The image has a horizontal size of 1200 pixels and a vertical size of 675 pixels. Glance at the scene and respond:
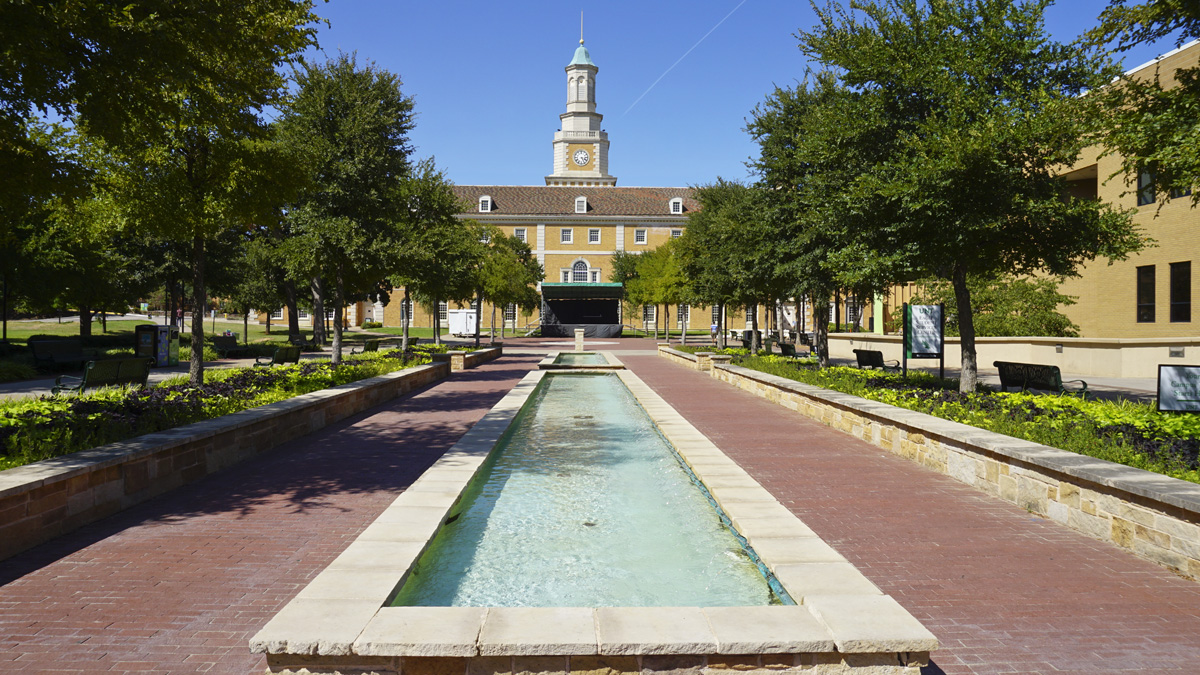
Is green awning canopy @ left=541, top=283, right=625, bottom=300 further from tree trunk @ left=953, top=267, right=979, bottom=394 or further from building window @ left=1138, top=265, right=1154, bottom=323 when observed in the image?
tree trunk @ left=953, top=267, right=979, bottom=394

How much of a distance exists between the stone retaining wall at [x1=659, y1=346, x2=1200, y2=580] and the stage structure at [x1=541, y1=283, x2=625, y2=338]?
49502 mm

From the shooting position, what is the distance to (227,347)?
29391mm

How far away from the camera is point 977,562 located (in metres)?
5.17

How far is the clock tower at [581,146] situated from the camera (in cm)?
9212

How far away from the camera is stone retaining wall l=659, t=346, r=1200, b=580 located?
507 centimetres

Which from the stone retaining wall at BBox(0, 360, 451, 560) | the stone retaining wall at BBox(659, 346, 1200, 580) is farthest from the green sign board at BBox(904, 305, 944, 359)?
the stone retaining wall at BBox(0, 360, 451, 560)

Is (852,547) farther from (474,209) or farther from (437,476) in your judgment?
(474,209)

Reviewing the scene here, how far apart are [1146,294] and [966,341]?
61.3 feet

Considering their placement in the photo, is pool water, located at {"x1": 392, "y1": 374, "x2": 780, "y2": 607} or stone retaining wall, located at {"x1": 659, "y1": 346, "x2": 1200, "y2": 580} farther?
stone retaining wall, located at {"x1": 659, "y1": 346, "x2": 1200, "y2": 580}

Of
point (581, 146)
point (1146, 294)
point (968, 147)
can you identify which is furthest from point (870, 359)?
point (581, 146)

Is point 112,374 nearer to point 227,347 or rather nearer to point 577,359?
point 227,347

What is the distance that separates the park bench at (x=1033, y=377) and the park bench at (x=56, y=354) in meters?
25.0

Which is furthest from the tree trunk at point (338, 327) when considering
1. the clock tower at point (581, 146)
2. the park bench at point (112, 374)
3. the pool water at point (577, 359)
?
the clock tower at point (581, 146)

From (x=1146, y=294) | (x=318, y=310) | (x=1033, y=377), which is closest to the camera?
(x=1033, y=377)
